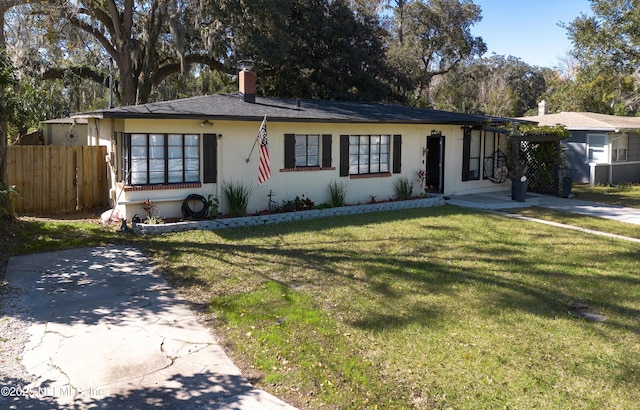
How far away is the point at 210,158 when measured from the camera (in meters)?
11.5

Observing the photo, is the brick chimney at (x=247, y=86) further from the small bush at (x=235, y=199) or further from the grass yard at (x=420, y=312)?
the grass yard at (x=420, y=312)

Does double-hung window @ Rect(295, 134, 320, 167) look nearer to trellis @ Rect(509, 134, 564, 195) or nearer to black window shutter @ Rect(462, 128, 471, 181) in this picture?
black window shutter @ Rect(462, 128, 471, 181)

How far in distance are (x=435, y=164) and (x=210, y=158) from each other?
25.1 ft

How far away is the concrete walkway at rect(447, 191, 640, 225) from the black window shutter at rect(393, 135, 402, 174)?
1.81 metres

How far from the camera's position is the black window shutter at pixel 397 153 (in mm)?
14586

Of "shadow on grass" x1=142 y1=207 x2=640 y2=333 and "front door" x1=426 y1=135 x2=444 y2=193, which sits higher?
"front door" x1=426 y1=135 x2=444 y2=193

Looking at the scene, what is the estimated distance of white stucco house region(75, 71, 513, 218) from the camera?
1080 centimetres

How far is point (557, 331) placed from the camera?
5.59 metres

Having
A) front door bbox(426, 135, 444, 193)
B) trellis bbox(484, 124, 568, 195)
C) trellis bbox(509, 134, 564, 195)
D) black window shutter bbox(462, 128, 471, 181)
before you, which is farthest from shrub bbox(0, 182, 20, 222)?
trellis bbox(509, 134, 564, 195)

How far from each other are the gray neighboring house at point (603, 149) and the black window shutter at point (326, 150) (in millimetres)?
11769

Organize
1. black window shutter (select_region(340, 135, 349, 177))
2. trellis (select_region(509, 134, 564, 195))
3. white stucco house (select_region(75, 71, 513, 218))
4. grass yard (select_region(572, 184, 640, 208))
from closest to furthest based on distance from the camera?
white stucco house (select_region(75, 71, 513, 218)) < black window shutter (select_region(340, 135, 349, 177)) < grass yard (select_region(572, 184, 640, 208)) < trellis (select_region(509, 134, 564, 195))

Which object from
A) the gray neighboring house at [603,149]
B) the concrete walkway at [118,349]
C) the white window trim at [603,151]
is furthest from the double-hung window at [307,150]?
the white window trim at [603,151]

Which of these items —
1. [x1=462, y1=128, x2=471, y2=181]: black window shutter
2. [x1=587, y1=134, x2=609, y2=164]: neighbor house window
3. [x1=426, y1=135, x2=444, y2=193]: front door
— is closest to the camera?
[x1=426, y1=135, x2=444, y2=193]: front door

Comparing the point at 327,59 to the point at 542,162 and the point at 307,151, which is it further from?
the point at 307,151
